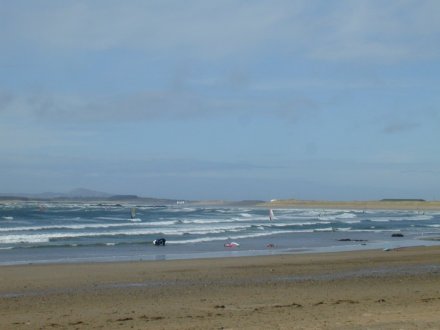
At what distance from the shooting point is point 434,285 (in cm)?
1675

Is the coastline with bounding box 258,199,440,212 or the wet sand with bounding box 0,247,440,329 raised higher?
the coastline with bounding box 258,199,440,212

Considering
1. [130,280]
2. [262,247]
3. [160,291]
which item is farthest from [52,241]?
[160,291]

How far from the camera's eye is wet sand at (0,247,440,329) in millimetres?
11117

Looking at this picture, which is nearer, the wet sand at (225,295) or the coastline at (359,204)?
the wet sand at (225,295)

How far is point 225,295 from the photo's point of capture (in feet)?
48.8

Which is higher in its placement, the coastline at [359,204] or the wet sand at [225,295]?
the coastline at [359,204]

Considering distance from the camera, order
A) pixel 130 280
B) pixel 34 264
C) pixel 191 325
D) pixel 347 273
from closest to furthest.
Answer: pixel 191 325 < pixel 130 280 < pixel 347 273 < pixel 34 264

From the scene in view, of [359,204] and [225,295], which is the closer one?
[225,295]

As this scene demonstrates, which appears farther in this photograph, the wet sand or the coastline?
the coastline

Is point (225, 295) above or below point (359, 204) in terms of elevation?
below

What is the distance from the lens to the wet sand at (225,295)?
11117mm

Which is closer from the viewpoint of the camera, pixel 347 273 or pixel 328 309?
pixel 328 309

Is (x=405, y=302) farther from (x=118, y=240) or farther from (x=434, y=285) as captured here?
(x=118, y=240)

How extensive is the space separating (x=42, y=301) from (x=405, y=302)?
698 cm
